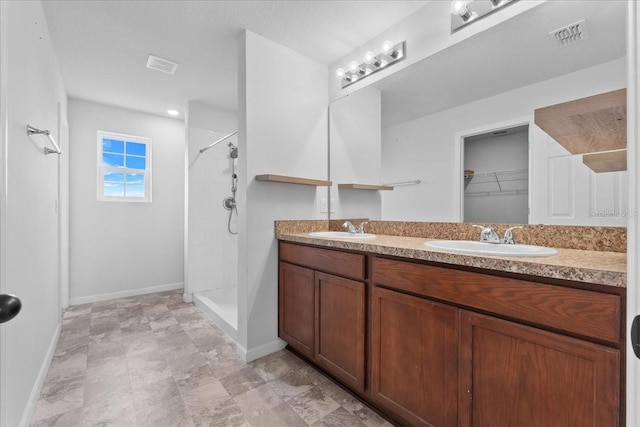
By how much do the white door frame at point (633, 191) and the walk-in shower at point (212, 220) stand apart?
10.6 ft

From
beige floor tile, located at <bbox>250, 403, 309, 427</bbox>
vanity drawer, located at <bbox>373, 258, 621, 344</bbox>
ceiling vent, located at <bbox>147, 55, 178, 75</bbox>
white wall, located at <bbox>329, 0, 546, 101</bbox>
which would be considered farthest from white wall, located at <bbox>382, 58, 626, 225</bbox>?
ceiling vent, located at <bbox>147, 55, 178, 75</bbox>

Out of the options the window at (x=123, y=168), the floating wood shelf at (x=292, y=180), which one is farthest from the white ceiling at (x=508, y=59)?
the window at (x=123, y=168)

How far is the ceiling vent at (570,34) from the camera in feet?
4.29

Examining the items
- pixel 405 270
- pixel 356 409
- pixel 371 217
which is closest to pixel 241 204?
pixel 371 217

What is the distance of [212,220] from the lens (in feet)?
12.2

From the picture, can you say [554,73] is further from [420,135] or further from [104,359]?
[104,359]

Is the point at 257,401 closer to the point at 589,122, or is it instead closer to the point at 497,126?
the point at 497,126

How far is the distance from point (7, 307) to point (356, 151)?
2225 mm

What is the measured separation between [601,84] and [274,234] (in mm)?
1980

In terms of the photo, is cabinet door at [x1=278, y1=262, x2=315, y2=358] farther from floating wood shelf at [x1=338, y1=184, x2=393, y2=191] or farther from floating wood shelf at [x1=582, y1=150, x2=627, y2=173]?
floating wood shelf at [x1=582, y1=150, x2=627, y2=173]

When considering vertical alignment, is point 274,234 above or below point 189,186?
below

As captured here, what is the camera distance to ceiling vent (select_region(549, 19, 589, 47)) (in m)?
1.31

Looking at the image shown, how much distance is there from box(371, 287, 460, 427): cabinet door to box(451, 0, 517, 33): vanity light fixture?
5.08 feet

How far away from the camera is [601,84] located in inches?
48.9
